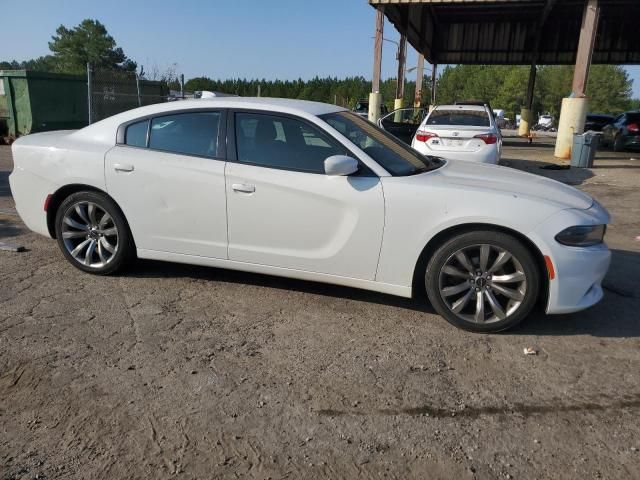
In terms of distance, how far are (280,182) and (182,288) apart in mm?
1316

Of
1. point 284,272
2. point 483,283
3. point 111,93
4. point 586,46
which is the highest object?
point 586,46

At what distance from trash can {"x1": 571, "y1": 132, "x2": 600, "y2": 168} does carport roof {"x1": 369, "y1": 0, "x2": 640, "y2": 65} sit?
480 inches

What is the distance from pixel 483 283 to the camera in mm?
3629

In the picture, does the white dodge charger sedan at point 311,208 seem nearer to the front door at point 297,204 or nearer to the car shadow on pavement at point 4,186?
the front door at point 297,204

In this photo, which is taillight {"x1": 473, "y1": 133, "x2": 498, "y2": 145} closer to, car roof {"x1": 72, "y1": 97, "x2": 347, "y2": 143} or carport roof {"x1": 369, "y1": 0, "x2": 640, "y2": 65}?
car roof {"x1": 72, "y1": 97, "x2": 347, "y2": 143}

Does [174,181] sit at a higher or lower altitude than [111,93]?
lower

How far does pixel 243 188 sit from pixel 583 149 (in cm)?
1145

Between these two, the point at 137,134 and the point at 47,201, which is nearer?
the point at 137,134

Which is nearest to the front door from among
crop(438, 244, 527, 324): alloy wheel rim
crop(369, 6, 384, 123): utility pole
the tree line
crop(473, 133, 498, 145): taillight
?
crop(438, 244, 527, 324): alloy wheel rim

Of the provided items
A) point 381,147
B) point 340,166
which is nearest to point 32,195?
point 340,166

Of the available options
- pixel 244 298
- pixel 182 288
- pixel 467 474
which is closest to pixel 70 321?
pixel 182 288

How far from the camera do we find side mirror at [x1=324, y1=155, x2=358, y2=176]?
3.68 metres

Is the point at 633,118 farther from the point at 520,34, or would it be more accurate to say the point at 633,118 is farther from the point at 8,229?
the point at 8,229

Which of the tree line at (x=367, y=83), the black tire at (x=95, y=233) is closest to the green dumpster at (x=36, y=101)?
the black tire at (x=95, y=233)
